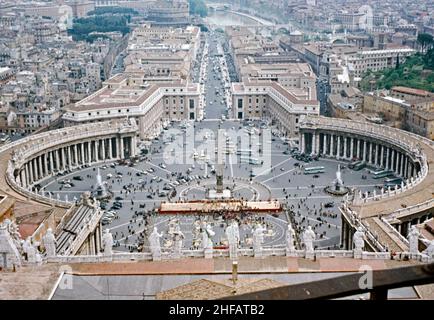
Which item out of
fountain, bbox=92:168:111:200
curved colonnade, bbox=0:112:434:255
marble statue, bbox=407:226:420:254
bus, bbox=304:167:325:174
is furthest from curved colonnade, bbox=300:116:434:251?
fountain, bbox=92:168:111:200

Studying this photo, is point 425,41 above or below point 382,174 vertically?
above

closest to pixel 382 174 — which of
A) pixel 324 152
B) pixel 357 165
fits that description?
pixel 357 165

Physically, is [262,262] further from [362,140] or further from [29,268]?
[362,140]

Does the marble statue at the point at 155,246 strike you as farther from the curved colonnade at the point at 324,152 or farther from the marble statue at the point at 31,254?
the curved colonnade at the point at 324,152

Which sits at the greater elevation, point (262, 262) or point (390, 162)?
point (262, 262)

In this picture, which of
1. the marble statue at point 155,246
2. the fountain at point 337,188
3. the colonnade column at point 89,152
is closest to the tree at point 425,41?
the fountain at point 337,188

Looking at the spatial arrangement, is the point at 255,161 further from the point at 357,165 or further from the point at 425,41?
the point at 425,41
